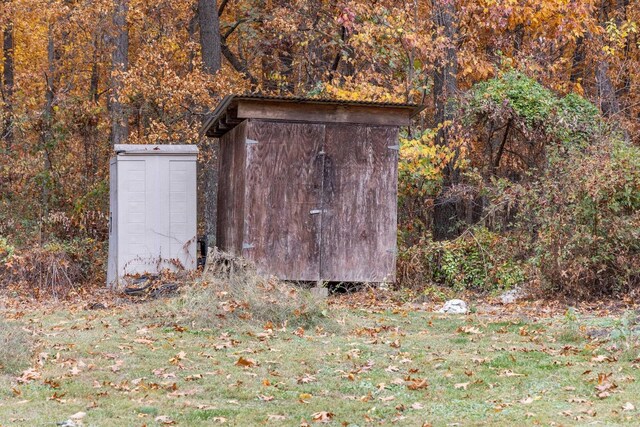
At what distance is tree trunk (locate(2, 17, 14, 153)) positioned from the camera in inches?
830

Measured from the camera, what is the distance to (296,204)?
44.2 ft

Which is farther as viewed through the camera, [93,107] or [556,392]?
[93,107]

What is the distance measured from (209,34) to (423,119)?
4.97 meters

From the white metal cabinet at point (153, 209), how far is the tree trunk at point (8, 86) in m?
7.47

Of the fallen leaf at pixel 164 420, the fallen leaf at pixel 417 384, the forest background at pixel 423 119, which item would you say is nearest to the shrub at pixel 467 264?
the forest background at pixel 423 119

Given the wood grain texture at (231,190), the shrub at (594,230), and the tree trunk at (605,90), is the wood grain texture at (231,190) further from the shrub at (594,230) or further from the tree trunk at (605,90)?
the tree trunk at (605,90)

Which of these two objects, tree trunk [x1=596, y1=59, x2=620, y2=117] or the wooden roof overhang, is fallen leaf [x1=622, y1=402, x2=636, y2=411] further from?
tree trunk [x1=596, y1=59, x2=620, y2=117]

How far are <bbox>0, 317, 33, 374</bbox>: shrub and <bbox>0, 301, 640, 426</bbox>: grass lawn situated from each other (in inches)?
5.5

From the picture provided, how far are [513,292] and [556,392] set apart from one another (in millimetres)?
6631

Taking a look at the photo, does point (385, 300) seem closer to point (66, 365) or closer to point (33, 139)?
point (66, 365)

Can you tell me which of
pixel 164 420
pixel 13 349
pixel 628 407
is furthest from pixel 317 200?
pixel 628 407

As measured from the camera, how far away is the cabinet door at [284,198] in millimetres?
13297

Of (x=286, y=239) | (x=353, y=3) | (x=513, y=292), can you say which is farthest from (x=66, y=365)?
(x=353, y=3)

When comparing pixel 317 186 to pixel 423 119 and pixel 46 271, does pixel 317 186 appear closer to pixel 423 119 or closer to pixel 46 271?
pixel 46 271
